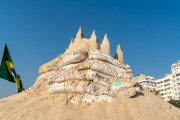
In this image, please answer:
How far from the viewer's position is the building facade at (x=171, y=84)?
62.4 meters

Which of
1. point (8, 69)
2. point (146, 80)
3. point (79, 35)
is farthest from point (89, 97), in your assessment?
point (146, 80)

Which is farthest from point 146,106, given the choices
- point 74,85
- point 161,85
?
point 161,85

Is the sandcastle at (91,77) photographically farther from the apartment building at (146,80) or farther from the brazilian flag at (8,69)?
the apartment building at (146,80)

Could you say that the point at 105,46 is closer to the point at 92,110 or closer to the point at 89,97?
the point at 89,97

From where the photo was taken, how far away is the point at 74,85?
14258mm

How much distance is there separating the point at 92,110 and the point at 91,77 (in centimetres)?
187

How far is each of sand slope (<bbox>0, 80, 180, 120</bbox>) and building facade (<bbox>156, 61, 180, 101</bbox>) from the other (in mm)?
49004

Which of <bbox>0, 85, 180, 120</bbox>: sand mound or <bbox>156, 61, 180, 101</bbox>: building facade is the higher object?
<bbox>156, 61, 180, 101</bbox>: building facade

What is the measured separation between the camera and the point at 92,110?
43.0 ft

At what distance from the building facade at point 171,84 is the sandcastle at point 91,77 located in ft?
160

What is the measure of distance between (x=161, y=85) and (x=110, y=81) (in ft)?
186

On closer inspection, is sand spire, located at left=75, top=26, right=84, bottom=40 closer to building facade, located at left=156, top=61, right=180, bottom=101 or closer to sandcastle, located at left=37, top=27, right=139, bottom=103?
sandcastle, located at left=37, top=27, right=139, bottom=103

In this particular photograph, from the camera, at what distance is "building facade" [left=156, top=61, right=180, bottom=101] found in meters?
62.4

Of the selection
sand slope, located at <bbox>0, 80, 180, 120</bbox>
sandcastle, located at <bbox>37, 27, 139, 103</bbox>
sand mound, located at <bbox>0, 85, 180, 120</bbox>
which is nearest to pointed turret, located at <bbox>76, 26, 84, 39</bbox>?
sandcastle, located at <bbox>37, 27, 139, 103</bbox>
